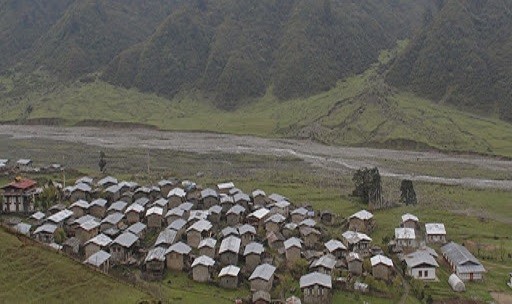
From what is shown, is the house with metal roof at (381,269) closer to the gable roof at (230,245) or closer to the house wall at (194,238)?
the gable roof at (230,245)

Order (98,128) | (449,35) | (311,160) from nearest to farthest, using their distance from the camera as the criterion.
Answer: (311,160)
(98,128)
(449,35)

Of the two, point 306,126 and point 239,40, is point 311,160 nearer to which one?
point 306,126

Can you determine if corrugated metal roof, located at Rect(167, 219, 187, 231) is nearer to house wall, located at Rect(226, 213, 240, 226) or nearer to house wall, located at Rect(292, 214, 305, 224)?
house wall, located at Rect(226, 213, 240, 226)

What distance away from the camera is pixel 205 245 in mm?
42000

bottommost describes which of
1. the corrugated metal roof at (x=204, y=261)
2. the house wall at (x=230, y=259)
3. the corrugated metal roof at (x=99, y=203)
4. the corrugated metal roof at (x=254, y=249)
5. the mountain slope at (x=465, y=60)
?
the house wall at (x=230, y=259)

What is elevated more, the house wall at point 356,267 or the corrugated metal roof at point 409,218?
the corrugated metal roof at point 409,218

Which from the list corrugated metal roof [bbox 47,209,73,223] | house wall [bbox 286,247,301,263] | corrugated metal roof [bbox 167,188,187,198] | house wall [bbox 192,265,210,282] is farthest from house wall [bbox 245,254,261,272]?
corrugated metal roof [bbox 47,209,73,223]

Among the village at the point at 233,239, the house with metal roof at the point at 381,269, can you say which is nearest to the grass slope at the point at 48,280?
the village at the point at 233,239

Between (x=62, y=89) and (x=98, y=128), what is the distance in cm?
3491

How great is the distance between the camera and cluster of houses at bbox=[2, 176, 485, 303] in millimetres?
39125

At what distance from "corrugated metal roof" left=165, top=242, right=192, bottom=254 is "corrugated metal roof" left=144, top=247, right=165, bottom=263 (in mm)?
505

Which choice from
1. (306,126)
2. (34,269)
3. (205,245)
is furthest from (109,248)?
(306,126)

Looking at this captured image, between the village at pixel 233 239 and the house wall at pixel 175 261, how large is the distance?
7cm

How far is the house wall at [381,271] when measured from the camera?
39.1m
